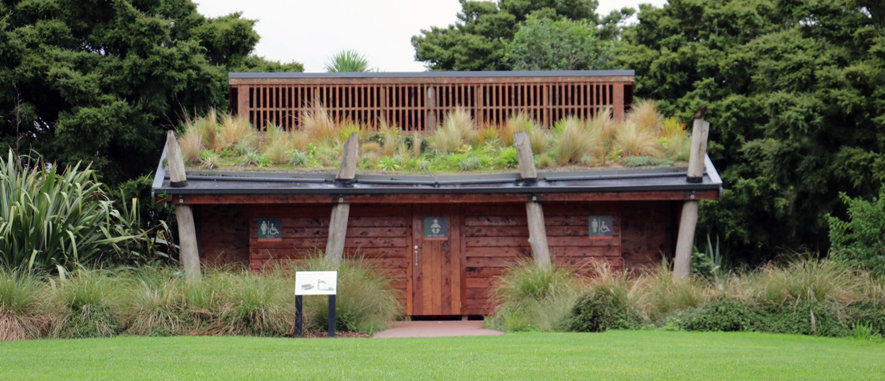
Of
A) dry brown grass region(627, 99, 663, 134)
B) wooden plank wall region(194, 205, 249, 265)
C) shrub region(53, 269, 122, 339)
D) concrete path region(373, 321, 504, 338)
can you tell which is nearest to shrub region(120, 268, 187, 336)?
shrub region(53, 269, 122, 339)

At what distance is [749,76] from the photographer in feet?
86.5

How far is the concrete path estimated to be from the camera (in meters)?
11.7

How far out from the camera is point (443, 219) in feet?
47.4

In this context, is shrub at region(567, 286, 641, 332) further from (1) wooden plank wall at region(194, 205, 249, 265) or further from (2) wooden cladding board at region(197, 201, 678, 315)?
(1) wooden plank wall at region(194, 205, 249, 265)

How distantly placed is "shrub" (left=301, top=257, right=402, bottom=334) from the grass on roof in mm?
2301

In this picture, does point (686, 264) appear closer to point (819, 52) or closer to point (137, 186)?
point (819, 52)

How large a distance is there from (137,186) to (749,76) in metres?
16.9

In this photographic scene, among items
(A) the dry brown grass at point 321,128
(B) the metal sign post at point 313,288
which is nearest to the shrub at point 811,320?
(B) the metal sign post at point 313,288

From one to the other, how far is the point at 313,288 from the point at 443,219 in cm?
410

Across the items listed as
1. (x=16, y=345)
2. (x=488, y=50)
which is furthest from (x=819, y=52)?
(x=16, y=345)

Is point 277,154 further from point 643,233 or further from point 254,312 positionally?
point 643,233

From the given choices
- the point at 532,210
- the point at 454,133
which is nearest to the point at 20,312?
the point at 532,210

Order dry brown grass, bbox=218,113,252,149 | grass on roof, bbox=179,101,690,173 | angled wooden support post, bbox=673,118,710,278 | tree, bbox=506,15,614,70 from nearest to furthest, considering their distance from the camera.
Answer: angled wooden support post, bbox=673,118,710,278 → grass on roof, bbox=179,101,690,173 → dry brown grass, bbox=218,113,252,149 → tree, bbox=506,15,614,70

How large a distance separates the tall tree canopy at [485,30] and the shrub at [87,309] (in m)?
23.1
